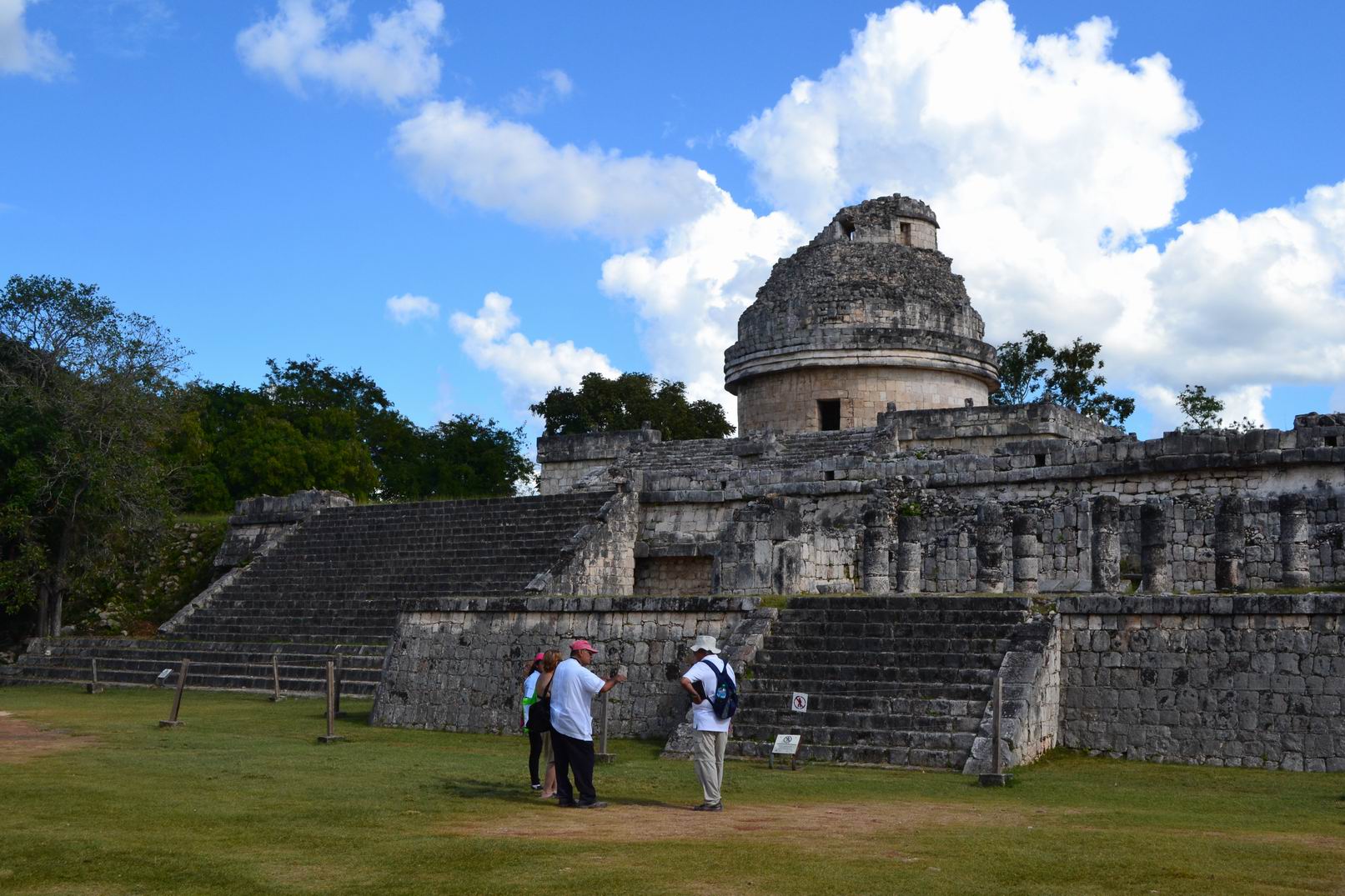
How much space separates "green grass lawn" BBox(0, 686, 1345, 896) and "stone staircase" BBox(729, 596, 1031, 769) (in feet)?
1.99

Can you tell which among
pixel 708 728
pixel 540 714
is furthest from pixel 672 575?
pixel 708 728

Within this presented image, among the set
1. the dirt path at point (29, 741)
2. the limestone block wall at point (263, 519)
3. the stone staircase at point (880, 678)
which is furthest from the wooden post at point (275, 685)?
the limestone block wall at point (263, 519)

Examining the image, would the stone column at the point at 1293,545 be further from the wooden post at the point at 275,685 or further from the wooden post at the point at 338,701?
the wooden post at the point at 275,685

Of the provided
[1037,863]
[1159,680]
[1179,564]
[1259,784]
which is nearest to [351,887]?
[1037,863]

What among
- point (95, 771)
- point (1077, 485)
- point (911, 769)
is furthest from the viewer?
point (1077, 485)

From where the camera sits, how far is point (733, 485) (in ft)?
72.2

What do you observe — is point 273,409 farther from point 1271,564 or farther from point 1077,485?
point 1271,564

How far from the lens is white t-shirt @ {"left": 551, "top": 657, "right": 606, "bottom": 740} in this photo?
930 centimetres

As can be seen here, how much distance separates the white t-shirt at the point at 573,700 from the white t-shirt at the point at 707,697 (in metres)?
0.65

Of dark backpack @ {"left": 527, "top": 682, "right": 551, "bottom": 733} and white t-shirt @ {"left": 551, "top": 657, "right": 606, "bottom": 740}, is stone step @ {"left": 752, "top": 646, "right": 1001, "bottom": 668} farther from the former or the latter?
white t-shirt @ {"left": 551, "top": 657, "right": 606, "bottom": 740}

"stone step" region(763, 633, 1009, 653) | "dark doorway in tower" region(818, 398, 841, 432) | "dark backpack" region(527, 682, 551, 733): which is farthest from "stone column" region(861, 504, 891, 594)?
"dark doorway in tower" region(818, 398, 841, 432)

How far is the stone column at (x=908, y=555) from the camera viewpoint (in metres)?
16.8

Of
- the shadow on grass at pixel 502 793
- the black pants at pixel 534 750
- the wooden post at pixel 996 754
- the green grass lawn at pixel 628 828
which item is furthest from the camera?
the wooden post at pixel 996 754

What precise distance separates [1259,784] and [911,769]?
2.70 meters
